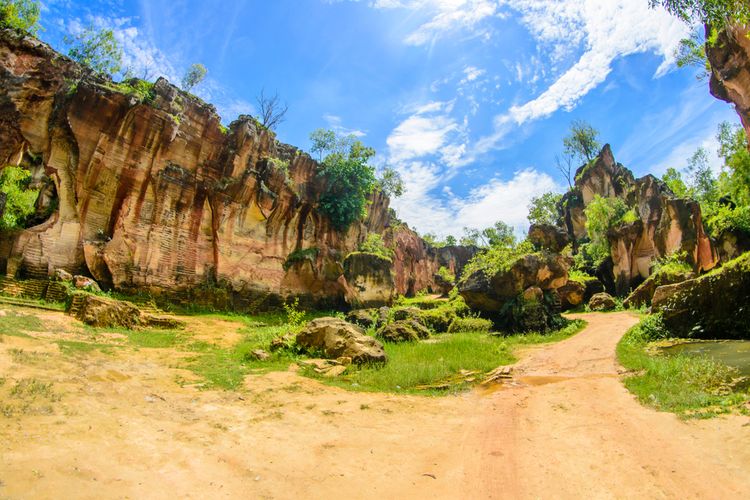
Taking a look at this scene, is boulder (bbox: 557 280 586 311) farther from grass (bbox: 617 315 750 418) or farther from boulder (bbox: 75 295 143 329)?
boulder (bbox: 75 295 143 329)

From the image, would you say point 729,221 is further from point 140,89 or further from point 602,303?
point 140,89

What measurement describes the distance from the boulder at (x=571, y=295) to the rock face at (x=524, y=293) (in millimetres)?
9244

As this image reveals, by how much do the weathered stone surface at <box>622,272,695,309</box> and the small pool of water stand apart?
42.0 feet

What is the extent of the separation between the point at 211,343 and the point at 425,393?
9393 millimetres

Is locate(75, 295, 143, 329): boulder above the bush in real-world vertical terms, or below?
above

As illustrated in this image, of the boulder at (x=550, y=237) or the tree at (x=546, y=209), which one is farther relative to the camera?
the tree at (x=546, y=209)

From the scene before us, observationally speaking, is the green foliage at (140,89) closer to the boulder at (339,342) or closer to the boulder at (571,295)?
the boulder at (339,342)

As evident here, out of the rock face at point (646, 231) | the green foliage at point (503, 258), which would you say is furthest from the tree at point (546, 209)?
the green foliage at point (503, 258)

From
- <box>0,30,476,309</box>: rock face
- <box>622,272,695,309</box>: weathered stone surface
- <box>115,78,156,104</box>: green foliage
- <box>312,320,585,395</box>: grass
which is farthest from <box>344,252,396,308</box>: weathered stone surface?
<box>622,272,695,309</box>: weathered stone surface

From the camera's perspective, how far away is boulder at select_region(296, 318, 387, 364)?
11992mm


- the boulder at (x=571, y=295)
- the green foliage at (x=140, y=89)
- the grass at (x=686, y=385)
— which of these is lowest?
the grass at (x=686, y=385)

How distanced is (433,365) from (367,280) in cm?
1853

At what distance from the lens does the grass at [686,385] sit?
21.5ft

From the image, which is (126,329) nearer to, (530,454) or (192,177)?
(192,177)
